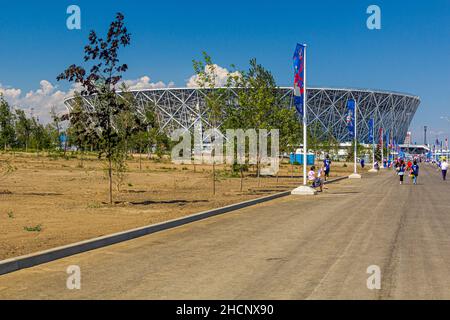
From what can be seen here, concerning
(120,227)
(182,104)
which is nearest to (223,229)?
(120,227)

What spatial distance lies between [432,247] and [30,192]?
53.2 ft

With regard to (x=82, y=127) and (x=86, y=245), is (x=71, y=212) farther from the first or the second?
(x=86, y=245)

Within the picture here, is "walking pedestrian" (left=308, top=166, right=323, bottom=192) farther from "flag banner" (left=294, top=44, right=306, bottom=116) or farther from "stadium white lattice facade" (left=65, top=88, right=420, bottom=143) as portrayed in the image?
"stadium white lattice facade" (left=65, top=88, right=420, bottom=143)

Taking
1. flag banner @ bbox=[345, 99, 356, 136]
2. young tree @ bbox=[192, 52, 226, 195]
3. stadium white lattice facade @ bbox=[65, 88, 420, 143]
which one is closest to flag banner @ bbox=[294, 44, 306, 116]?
young tree @ bbox=[192, 52, 226, 195]

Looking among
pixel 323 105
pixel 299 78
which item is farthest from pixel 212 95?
pixel 323 105

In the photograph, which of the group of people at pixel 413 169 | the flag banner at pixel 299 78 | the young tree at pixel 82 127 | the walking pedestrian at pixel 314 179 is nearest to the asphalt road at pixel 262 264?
the young tree at pixel 82 127

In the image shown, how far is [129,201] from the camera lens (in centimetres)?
1734

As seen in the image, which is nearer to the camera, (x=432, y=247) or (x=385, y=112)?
(x=432, y=247)

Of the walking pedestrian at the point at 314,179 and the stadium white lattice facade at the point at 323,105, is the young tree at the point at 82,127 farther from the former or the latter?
the stadium white lattice facade at the point at 323,105

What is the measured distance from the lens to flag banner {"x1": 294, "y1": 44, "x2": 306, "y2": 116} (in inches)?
859

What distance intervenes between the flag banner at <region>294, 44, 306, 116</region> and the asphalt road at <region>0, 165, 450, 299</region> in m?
9.90

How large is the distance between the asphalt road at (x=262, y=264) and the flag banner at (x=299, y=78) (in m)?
9.90

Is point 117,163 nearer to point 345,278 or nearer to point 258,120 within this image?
point 258,120

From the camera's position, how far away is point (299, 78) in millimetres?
22172
